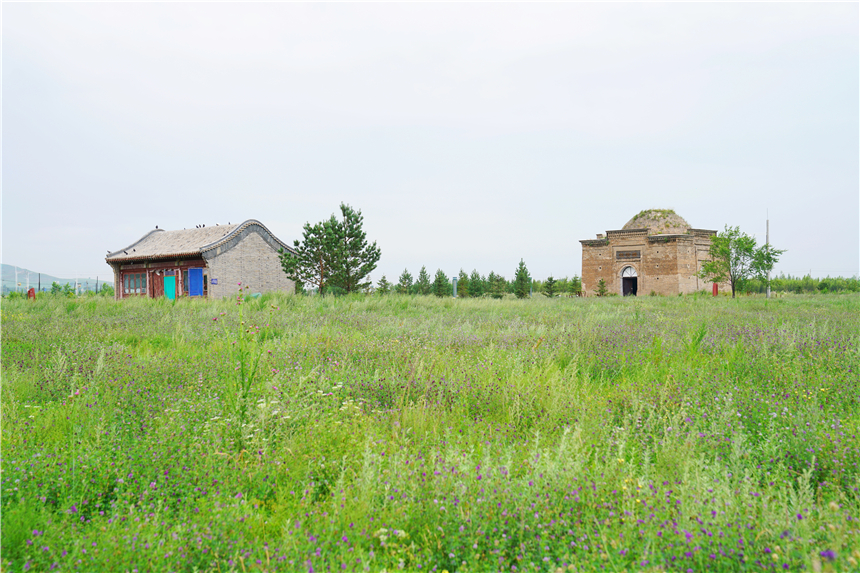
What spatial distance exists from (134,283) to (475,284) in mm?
38693

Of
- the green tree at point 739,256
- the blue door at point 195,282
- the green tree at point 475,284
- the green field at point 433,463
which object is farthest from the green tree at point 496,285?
the green field at point 433,463

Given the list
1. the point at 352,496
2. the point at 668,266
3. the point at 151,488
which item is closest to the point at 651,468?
the point at 352,496

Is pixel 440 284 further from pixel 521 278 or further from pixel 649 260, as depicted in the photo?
pixel 649 260

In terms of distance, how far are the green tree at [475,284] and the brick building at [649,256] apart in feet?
60.0

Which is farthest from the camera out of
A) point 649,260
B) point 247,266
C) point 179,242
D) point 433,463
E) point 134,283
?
point 649,260

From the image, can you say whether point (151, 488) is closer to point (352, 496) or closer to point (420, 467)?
point (352, 496)

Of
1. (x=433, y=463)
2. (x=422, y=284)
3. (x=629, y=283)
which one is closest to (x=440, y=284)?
(x=422, y=284)

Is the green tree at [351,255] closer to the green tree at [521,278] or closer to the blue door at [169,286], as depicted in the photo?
the blue door at [169,286]

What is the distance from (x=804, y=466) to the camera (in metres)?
2.86

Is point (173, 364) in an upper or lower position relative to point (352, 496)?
upper

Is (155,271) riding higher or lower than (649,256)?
lower

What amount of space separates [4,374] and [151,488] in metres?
3.84

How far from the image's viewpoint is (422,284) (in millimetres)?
57938

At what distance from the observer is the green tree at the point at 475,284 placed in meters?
56.2
